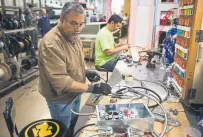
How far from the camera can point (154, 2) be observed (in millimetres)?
3336

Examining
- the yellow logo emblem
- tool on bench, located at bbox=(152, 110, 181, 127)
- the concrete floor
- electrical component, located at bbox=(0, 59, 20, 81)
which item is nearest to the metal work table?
tool on bench, located at bbox=(152, 110, 181, 127)

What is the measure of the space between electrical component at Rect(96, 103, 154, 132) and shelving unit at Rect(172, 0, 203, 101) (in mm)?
417

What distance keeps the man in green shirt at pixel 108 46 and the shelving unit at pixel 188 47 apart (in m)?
1.26

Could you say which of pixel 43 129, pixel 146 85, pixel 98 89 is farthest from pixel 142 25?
pixel 43 129

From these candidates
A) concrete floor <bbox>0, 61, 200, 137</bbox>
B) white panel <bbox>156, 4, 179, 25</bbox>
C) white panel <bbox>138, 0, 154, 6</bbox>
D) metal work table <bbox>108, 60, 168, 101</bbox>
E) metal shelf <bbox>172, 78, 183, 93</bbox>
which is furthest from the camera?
white panel <bbox>138, 0, 154, 6</bbox>

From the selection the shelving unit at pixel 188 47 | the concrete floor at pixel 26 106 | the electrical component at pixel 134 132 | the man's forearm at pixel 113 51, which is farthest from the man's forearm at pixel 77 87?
the man's forearm at pixel 113 51

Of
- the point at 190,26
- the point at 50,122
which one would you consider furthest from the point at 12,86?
the point at 190,26

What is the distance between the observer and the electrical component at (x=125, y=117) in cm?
95

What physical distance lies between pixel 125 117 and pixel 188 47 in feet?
2.18

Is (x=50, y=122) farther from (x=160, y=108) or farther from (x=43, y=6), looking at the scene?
(x=43, y=6)

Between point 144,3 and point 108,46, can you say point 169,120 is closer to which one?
point 108,46

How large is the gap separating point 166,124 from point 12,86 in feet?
10.5

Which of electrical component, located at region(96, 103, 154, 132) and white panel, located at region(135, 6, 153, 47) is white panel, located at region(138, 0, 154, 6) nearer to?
white panel, located at region(135, 6, 153, 47)

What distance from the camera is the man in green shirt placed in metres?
2.61
